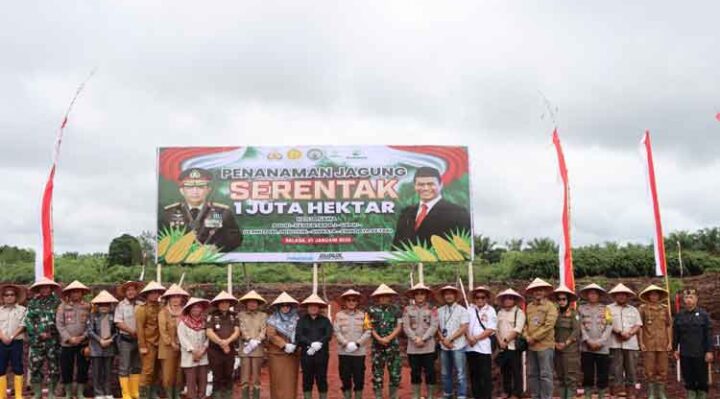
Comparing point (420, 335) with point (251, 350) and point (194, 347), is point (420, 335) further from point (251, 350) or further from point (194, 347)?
point (194, 347)

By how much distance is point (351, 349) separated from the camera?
9180 mm

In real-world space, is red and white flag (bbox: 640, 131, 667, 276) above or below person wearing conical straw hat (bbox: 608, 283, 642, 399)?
above

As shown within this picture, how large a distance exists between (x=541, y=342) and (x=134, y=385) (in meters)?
5.07

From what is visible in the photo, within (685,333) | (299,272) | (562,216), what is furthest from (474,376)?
(299,272)

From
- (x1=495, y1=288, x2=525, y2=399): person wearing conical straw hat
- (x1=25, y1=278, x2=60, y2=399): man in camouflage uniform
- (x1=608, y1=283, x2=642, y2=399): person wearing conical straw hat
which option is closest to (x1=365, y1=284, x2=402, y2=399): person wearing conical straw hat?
(x1=495, y1=288, x2=525, y2=399): person wearing conical straw hat

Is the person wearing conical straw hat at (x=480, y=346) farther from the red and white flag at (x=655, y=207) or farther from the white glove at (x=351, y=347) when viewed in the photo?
the red and white flag at (x=655, y=207)

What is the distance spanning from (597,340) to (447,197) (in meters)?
4.57

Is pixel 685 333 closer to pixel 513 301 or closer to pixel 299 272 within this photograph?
pixel 513 301

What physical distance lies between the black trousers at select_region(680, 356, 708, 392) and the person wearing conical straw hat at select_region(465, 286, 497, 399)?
2.51 metres

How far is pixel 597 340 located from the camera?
377 inches

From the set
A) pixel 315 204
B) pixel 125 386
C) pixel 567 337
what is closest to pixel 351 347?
pixel 567 337

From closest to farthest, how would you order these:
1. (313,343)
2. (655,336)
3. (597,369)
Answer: (313,343)
(597,369)
(655,336)

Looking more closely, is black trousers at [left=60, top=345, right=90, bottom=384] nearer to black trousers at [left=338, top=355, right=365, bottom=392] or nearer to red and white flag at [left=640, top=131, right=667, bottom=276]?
black trousers at [left=338, top=355, right=365, bottom=392]

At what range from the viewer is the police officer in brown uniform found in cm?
1338
